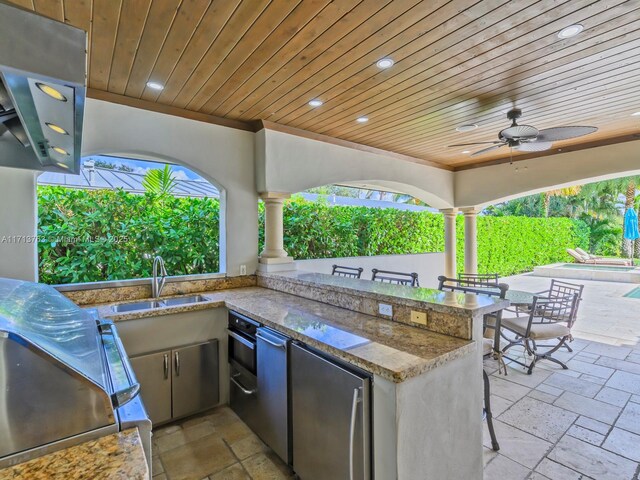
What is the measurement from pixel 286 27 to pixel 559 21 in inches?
62.6

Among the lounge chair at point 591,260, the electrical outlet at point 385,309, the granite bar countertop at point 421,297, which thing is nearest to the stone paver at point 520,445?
the granite bar countertop at point 421,297

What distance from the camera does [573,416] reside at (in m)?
2.60

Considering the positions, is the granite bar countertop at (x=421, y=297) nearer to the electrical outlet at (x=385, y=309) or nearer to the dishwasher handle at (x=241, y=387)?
the electrical outlet at (x=385, y=309)

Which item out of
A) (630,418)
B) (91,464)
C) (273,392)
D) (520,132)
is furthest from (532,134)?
(91,464)

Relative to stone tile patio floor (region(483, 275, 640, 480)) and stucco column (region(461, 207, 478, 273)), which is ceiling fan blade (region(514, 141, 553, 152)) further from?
stucco column (region(461, 207, 478, 273))

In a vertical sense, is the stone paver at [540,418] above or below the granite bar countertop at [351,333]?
below

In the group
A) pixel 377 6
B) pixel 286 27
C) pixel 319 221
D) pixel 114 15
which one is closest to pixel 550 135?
pixel 377 6

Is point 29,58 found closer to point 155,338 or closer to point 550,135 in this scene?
point 155,338

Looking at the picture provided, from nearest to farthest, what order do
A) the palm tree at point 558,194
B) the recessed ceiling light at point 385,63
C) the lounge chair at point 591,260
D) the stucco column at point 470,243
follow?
the recessed ceiling light at point 385,63 < the stucco column at point 470,243 < the lounge chair at point 591,260 < the palm tree at point 558,194

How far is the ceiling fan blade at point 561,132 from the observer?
9.11ft

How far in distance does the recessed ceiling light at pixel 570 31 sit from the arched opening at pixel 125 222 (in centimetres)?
305

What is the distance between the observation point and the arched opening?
2832 mm

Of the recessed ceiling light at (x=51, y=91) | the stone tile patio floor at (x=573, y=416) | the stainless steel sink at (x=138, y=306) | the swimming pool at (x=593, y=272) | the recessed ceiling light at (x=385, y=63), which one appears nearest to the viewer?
the recessed ceiling light at (x=51, y=91)

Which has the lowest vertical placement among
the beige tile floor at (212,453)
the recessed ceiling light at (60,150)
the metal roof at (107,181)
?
the beige tile floor at (212,453)
